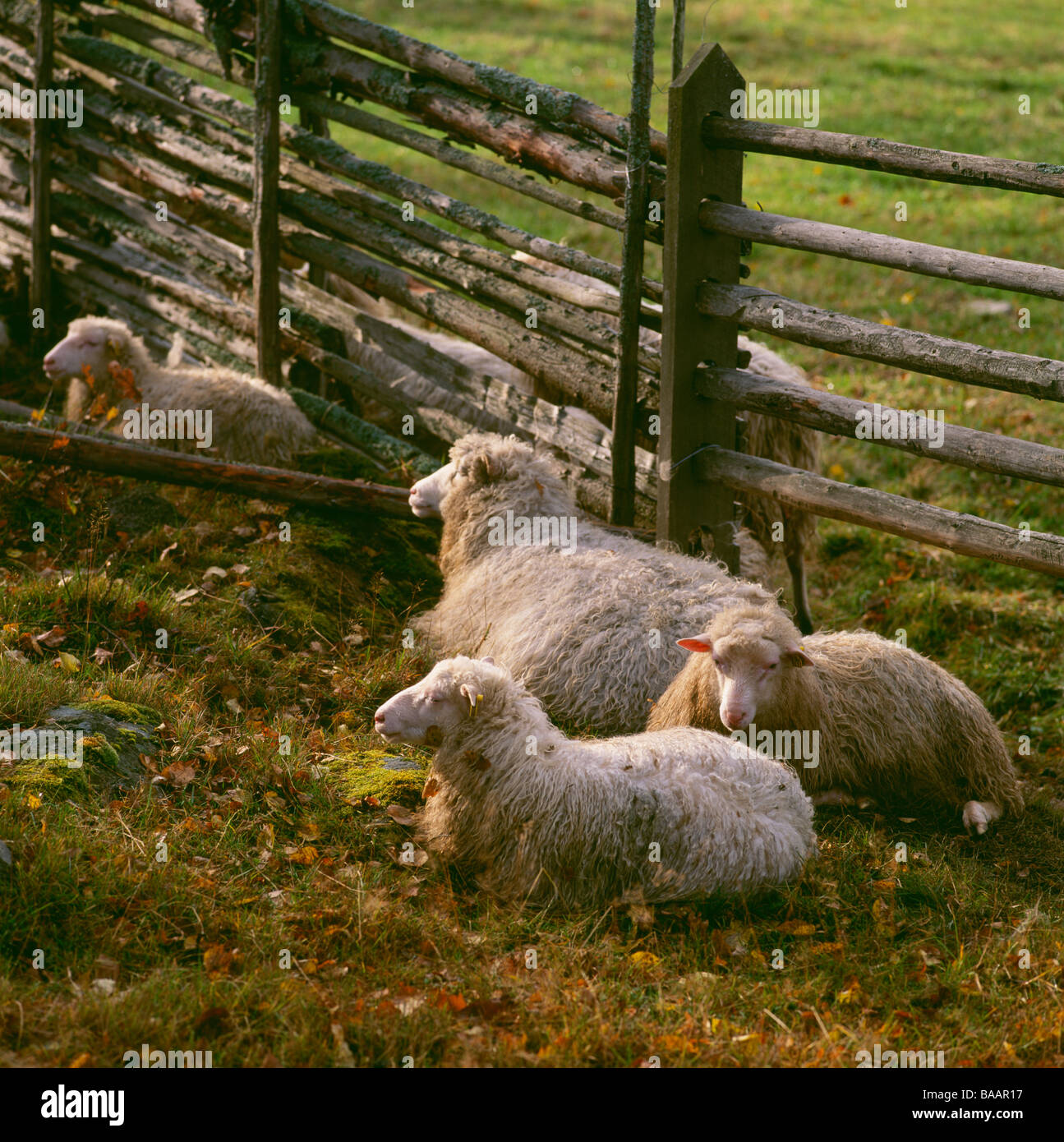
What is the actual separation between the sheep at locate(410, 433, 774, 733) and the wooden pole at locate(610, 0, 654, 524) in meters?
0.32

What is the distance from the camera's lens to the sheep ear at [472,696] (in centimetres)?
446

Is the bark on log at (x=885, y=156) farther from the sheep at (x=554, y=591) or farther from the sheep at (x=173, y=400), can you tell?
the sheep at (x=173, y=400)

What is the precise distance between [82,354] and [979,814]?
6.28 metres

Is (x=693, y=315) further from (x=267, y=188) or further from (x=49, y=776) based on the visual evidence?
(x=49, y=776)

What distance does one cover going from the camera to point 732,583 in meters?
5.73

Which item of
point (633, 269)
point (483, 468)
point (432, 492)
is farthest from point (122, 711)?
point (633, 269)

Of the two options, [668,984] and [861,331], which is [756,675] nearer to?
[668,984]

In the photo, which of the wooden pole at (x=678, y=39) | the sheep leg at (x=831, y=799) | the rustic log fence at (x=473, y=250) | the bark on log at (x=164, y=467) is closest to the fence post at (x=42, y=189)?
the rustic log fence at (x=473, y=250)

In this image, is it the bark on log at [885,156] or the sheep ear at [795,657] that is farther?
the sheep ear at [795,657]

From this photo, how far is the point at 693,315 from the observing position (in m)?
6.04

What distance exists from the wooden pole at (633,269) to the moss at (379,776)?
7.03 feet

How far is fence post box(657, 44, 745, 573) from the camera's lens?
228 inches

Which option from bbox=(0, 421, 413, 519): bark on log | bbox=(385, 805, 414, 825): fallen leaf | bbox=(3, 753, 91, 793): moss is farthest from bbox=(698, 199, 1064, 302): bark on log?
bbox=(3, 753, 91, 793): moss
